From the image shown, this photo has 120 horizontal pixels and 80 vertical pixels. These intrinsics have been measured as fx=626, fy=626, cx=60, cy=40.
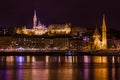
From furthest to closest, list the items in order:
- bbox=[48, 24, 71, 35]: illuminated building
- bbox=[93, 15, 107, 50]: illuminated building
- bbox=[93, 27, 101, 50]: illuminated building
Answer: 1. bbox=[48, 24, 71, 35]: illuminated building
2. bbox=[93, 27, 101, 50]: illuminated building
3. bbox=[93, 15, 107, 50]: illuminated building

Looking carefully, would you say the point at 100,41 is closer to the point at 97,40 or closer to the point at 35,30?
the point at 97,40

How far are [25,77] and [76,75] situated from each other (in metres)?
4.03

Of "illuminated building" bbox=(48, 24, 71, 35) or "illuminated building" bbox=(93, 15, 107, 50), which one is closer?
"illuminated building" bbox=(93, 15, 107, 50)

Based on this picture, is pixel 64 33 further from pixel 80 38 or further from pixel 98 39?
pixel 98 39

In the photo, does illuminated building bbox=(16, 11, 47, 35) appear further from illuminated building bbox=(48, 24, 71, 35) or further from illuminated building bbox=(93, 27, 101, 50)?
illuminated building bbox=(93, 27, 101, 50)

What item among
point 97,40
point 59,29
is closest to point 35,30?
point 59,29

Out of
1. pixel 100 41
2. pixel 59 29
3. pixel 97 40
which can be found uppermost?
pixel 59 29

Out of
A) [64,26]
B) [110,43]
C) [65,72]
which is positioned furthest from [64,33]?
[65,72]

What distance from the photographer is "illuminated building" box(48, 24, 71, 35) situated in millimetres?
131375

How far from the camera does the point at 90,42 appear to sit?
122m

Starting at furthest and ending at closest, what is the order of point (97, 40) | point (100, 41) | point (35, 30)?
point (35, 30), point (100, 41), point (97, 40)

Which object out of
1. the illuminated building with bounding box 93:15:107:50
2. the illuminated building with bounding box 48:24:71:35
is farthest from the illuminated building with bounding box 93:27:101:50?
the illuminated building with bounding box 48:24:71:35

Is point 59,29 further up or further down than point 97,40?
further up

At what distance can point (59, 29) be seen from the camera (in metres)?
133
